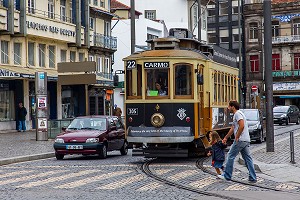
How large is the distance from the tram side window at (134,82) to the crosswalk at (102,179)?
285 centimetres

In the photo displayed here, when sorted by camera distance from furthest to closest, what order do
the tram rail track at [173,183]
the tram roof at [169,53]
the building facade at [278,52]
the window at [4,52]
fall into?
the building facade at [278,52] < the window at [4,52] < the tram roof at [169,53] < the tram rail track at [173,183]

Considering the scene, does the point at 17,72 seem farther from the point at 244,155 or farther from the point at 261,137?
the point at 244,155

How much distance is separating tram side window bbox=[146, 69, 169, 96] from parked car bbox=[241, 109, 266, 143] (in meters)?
11.4

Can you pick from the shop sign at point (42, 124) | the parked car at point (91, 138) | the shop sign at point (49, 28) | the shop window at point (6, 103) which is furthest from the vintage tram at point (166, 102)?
the shop sign at point (49, 28)

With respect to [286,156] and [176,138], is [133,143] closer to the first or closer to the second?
[176,138]

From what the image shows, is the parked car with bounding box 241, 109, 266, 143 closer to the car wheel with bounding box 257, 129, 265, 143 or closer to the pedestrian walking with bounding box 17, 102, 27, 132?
the car wheel with bounding box 257, 129, 265, 143

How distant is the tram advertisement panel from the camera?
79.2ft

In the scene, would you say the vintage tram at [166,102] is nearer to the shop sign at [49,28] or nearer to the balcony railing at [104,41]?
the shop sign at [49,28]

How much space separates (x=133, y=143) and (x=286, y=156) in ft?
15.6

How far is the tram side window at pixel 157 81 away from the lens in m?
22.2

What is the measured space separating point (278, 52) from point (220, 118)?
6341 cm

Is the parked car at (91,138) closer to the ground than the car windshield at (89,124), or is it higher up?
closer to the ground

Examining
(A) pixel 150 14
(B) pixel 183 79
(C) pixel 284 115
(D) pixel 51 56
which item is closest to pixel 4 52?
(D) pixel 51 56

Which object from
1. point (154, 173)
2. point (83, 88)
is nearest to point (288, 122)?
point (83, 88)
